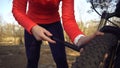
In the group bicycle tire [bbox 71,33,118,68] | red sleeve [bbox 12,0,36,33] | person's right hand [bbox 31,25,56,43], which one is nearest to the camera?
bicycle tire [bbox 71,33,118,68]

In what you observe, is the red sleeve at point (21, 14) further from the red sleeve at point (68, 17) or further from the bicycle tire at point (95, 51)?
the bicycle tire at point (95, 51)

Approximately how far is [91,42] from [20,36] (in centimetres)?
2806

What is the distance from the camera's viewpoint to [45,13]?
136 inches

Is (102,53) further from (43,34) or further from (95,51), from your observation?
(43,34)

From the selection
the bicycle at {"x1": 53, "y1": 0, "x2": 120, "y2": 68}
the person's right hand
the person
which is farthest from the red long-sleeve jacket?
the bicycle at {"x1": 53, "y1": 0, "x2": 120, "y2": 68}

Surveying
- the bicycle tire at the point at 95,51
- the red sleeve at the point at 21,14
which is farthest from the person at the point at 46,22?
the bicycle tire at the point at 95,51

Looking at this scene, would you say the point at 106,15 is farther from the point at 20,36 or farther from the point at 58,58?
the point at 20,36

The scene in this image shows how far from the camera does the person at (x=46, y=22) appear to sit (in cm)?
272

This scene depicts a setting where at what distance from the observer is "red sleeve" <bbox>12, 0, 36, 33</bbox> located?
8.90 ft

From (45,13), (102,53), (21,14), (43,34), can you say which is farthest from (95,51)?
(45,13)

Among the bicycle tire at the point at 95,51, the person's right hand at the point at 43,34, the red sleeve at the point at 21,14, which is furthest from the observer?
the red sleeve at the point at 21,14

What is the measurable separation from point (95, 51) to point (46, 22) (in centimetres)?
123

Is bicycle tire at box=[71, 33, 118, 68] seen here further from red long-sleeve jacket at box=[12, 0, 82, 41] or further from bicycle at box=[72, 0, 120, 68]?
red long-sleeve jacket at box=[12, 0, 82, 41]

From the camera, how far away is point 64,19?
2908 mm
